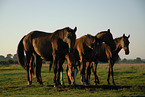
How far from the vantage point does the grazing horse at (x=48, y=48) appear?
11.0m

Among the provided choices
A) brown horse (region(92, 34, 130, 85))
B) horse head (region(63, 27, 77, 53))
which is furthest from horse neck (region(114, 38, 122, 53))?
horse head (region(63, 27, 77, 53))

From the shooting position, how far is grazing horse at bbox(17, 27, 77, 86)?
11.0 m

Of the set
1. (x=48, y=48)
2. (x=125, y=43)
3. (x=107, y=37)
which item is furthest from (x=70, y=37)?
(x=125, y=43)

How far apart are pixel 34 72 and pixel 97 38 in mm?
5286

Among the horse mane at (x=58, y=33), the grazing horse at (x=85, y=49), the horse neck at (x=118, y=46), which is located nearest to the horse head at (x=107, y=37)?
the horse neck at (x=118, y=46)

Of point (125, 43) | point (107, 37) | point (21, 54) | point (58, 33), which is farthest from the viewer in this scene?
point (125, 43)

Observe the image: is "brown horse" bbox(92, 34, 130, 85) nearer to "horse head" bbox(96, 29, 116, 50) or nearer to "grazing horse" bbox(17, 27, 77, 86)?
"horse head" bbox(96, 29, 116, 50)

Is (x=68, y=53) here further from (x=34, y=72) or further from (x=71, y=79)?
(x=34, y=72)

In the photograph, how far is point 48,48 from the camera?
1151cm

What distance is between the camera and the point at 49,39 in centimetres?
1167

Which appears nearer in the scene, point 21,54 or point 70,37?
point 70,37

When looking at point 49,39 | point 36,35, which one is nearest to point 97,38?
point 49,39

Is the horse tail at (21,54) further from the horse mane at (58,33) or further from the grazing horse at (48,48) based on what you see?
the horse mane at (58,33)

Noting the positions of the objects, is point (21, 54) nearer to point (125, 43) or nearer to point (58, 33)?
point (58, 33)
